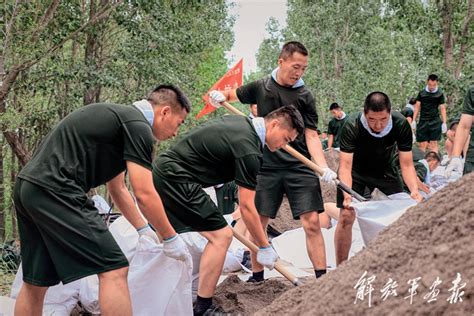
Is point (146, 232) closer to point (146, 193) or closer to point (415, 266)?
point (146, 193)

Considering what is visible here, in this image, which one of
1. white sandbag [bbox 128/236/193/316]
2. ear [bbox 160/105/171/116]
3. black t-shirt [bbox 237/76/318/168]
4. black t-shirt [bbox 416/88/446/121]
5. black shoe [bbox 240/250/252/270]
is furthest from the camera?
black t-shirt [bbox 416/88/446/121]

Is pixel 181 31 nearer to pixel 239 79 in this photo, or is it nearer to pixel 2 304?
pixel 239 79

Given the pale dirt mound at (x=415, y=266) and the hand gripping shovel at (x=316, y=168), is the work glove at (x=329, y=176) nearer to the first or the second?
the hand gripping shovel at (x=316, y=168)

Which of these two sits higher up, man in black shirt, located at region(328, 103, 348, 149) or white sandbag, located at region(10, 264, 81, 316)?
man in black shirt, located at region(328, 103, 348, 149)

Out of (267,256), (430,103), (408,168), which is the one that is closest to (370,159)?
(408,168)

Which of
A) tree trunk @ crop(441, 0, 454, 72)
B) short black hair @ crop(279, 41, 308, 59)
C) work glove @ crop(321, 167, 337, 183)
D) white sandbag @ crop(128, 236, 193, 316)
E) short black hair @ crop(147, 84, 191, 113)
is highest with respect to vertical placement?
tree trunk @ crop(441, 0, 454, 72)

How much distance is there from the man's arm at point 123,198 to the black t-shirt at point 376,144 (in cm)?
201

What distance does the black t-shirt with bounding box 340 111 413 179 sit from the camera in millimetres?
5133

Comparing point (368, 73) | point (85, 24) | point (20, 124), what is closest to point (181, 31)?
point (85, 24)

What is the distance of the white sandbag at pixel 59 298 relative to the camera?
414 cm

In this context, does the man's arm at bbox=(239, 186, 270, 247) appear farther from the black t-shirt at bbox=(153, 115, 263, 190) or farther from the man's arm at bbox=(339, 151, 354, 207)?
the man's arm at bbox=(339, 151, 354, 207)

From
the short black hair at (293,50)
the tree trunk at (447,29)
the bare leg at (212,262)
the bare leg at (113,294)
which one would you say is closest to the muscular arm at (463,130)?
the short black hair at (293,50)

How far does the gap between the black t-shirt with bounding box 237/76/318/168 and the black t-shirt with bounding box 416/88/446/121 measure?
6.59 m

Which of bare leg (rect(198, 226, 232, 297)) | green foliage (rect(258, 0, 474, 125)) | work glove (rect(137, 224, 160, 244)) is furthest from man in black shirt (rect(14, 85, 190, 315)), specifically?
green foliage (rect(258, 0, 474, 125))
